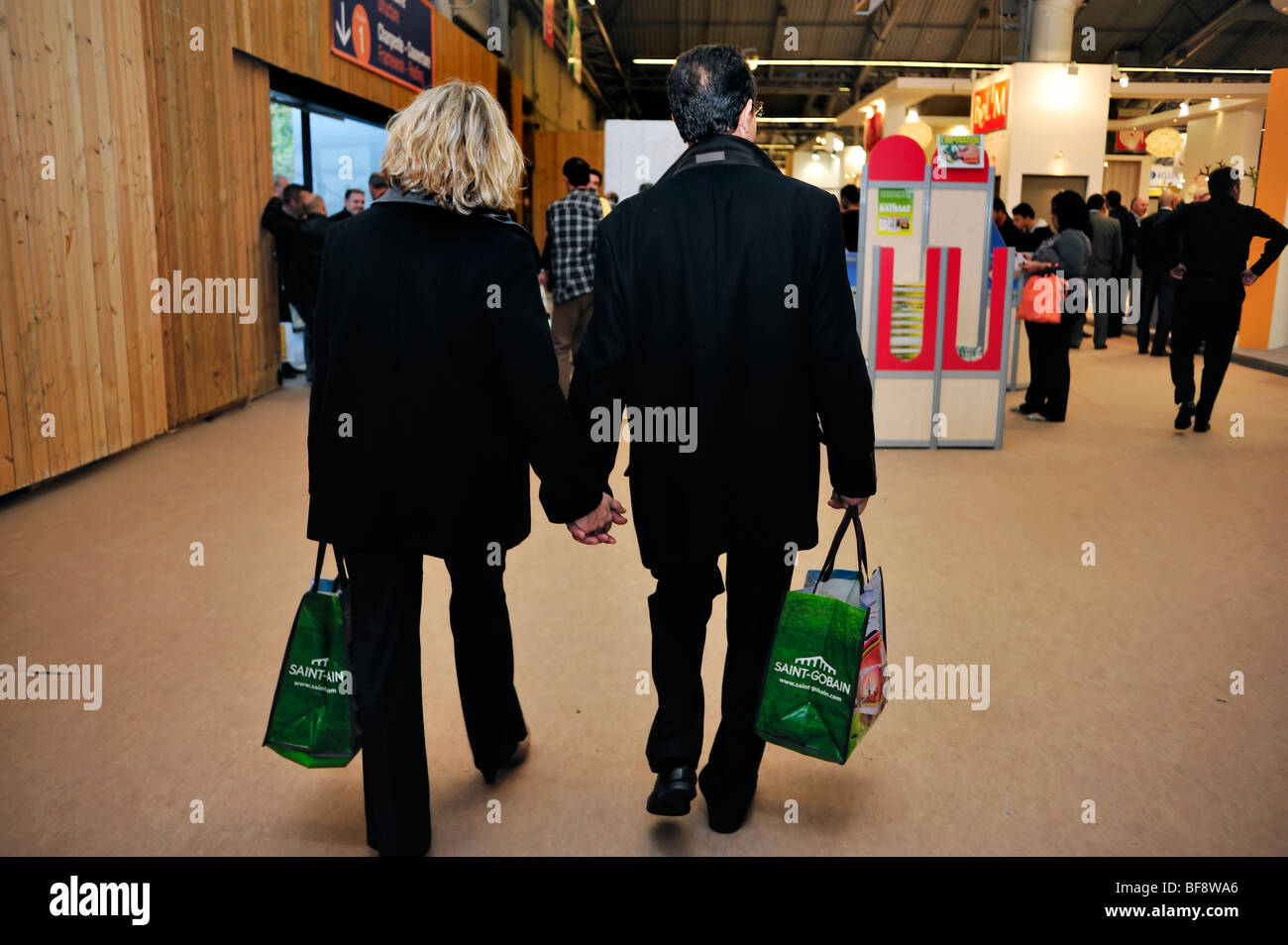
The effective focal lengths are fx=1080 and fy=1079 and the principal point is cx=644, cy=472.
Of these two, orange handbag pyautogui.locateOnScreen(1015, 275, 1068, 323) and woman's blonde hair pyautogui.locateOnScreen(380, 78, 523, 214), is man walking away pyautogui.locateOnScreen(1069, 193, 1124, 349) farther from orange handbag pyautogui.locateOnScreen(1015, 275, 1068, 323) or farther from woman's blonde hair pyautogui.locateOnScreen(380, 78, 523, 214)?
woman's blonde hair pyautogui.locateOnScreen(380, 78, 523, 214)

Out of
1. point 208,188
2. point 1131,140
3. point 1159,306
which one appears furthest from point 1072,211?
point 1131,140

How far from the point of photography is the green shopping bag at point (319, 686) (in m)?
2.14

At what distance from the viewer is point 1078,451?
20.8 feet

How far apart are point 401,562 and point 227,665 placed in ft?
4.63

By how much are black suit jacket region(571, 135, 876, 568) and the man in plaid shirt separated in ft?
15.5

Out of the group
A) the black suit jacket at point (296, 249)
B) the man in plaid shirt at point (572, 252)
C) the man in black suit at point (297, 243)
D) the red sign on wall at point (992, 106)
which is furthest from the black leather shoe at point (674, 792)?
the red sign on wall at point (992, 106)

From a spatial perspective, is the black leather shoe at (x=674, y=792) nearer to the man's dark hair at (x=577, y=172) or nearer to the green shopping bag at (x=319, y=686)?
the green shopping bag at (x=319, y=686)

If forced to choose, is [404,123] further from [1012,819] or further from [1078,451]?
[1078,451]

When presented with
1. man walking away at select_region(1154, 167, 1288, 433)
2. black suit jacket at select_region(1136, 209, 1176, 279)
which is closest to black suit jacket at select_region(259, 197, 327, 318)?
man walking away at select_region(1154, 167, 1288, 433)

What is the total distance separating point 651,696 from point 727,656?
805 millimetres

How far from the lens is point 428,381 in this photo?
200cm

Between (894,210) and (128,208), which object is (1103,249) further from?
(128,208)

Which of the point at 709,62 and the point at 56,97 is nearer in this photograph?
the point at 709,62
